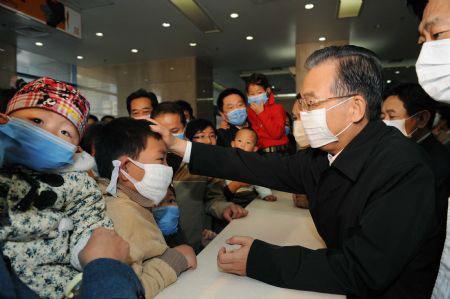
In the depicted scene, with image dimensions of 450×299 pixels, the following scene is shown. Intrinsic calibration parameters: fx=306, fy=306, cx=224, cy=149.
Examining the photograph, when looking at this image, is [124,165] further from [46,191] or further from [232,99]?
[232,99]

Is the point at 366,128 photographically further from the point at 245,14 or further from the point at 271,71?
the point at 271,71

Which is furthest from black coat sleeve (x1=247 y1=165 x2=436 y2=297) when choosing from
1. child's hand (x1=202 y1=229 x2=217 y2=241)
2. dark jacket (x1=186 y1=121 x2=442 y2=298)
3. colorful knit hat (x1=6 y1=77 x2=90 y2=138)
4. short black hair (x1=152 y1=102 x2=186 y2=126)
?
short black hair (x1=152 y1=102 x2=186 y2=126)

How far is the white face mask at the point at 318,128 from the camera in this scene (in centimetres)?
124

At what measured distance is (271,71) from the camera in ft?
32.1

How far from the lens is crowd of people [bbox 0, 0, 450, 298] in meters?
0.79

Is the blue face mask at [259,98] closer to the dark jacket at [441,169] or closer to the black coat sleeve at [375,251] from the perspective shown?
the dark jacket at [441,169]

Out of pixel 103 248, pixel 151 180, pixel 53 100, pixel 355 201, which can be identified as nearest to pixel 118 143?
pixel 151 180

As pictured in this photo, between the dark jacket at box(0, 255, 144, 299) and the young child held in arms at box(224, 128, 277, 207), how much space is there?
4.91 feet

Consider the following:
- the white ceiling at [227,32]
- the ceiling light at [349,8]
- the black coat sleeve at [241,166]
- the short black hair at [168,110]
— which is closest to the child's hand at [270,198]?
the black coat sleeve at [241,166]

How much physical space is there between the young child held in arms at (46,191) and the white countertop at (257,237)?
1.01 ft

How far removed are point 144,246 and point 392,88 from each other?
2.31 metres

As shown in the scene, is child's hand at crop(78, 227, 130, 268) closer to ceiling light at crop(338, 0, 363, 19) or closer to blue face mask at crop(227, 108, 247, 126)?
blue face mask at crop(227, 108, 247, 126)

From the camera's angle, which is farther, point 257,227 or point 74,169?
point 257,227

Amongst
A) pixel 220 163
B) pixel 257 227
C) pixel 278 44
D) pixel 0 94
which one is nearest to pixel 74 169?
pixel 220 163
